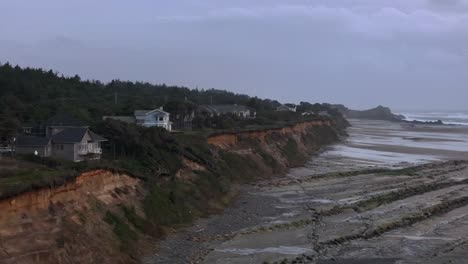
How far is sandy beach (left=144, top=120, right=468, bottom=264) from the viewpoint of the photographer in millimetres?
24984

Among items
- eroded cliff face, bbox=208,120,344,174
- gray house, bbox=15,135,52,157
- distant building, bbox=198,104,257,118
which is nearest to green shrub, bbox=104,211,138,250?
gray house, bbox=15,135,52,157

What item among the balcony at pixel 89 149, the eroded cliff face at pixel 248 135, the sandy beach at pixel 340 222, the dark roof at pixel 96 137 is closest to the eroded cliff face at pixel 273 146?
the eroded cliff face at pixel 248 135

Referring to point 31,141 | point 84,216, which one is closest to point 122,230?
point 84,216

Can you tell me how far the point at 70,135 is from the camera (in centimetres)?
3569


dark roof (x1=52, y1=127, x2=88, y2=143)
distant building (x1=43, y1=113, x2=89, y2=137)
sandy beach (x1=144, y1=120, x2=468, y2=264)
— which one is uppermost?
distant building (x1=43, y1=113, x2=89, y2=137)

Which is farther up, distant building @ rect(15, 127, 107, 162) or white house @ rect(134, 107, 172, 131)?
white house @ rect(134, 107, 172, 131)

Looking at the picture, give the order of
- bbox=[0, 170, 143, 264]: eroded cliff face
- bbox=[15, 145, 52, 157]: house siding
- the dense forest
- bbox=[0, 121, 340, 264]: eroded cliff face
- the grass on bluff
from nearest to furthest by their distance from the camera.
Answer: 1. bbox=[0, 170, 143, 264]: eroded cliff face
2. bbox=[0, 121, 340, 264]: eroded cliff face
3. the grass on bluff
4. bbox=[15, 145, 52, 157]: house siding
5. the dense forest

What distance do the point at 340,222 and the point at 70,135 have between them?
16374 mm

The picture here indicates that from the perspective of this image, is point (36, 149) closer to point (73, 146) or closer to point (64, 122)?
point (73, 146)

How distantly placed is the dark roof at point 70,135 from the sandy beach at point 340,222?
30.1 ft

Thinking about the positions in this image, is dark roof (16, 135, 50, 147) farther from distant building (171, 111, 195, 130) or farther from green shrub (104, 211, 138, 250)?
distant building (171, 111, 195, 130)

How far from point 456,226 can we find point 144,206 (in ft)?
52.0

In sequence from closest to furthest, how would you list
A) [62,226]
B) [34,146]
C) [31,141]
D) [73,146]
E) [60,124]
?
1. [62,226]
2. [34,146]
3. [31,141]
4. [73,146]
5. [60,124]

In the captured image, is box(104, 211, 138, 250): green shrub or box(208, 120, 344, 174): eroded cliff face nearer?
box(104, 211, 138, 250): green shrub
